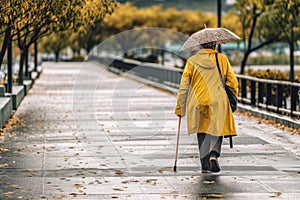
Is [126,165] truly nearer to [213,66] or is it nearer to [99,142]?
[213,66]

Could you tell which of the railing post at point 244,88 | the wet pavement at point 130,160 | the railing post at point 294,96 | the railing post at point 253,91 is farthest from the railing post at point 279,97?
the railing post at point 244,88

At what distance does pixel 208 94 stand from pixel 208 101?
10 cm

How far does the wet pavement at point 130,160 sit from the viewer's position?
10.8m

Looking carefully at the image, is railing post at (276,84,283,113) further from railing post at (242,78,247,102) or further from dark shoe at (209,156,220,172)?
dark shoe at (209,156,220,172)

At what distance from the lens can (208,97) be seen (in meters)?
12.1

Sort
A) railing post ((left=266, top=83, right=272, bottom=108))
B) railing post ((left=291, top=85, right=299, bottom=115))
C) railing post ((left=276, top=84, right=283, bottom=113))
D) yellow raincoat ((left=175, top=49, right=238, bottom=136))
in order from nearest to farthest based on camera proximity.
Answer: yellow raincoat ((left=175, top=49, right=238, bottom=136)), railing post ((left=291, top=85, right=299, bottom=115)), railing post ((left=276, top=84, right=283, bottom=113)), railing post ((left=266, top=83, right=272, bottom=108))

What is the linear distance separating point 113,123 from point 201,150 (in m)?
8.62

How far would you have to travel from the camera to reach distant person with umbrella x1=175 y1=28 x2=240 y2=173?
1216 centimetres

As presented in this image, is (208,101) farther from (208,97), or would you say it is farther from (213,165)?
(213,165)

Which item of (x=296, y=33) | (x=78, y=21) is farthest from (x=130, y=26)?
(x=78, y=21)

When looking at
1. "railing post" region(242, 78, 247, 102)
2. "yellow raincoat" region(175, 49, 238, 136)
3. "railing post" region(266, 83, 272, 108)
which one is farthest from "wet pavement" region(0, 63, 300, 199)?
"railing post" region(242, 78, 247, 102)

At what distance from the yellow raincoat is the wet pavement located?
628 mm

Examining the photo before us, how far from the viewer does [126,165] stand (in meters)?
13.1

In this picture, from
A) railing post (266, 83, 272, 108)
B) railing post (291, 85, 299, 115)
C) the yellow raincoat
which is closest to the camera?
the yellow raincoat
